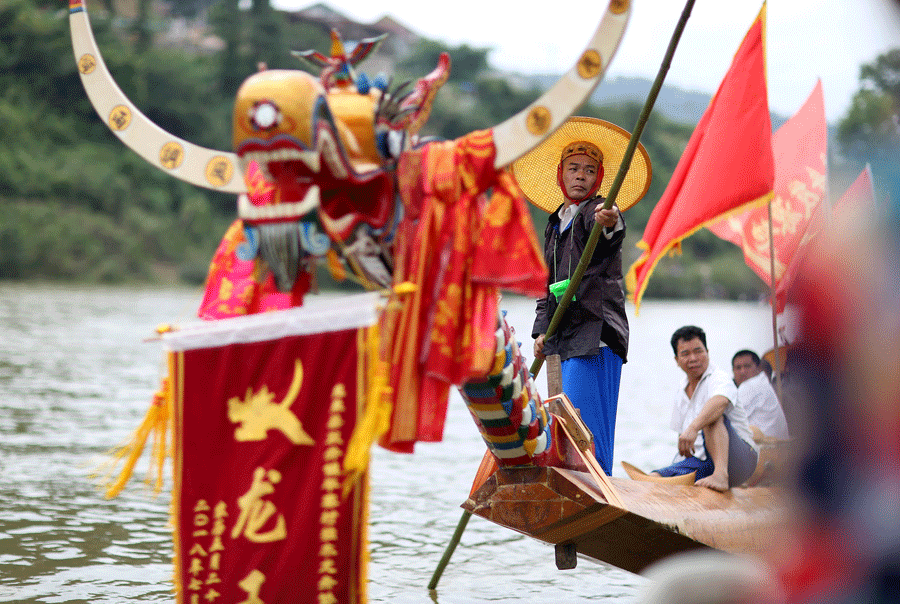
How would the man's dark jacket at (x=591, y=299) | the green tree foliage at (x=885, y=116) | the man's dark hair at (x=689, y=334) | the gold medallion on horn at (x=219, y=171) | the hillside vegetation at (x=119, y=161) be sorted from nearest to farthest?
1. the green tree foliage at (x=885, y=116)
2. the gold medallion on horn at (x=219, y=171)
3. the man's dark jacket at (x=591, y=299)
4. the man's dark hair at (x=689, y=334)
5. the hillside vegetation at (x=119, y=161)

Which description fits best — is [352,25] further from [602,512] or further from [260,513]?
[260,513]

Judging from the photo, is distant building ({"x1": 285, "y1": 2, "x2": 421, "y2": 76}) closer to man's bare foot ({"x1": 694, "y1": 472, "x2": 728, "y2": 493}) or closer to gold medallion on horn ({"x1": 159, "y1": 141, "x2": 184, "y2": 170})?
man's bare foot ({"x1": 694, "y1": 472, "x2": 728, "y2": 493})

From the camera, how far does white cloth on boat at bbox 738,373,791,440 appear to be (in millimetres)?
5414

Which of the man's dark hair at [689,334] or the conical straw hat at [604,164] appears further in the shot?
the man's dark hair at [689,334]

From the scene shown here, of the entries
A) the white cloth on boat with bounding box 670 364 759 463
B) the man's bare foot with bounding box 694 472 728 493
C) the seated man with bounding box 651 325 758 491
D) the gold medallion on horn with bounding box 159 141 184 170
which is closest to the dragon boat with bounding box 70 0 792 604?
the gold medallion on horn with bounding box 159 141 184 170

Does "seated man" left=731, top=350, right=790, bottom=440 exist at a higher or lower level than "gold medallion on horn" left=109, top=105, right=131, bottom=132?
lower

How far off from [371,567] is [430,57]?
60375mm

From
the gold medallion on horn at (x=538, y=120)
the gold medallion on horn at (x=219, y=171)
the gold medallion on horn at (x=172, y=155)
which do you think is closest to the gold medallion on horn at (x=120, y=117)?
the gold medallion on horn at (x=172, y=155)

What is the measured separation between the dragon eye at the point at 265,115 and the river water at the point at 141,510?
2.13 feet

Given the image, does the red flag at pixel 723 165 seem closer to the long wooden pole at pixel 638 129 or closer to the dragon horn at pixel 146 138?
the long wooden pole at pixel 638 129

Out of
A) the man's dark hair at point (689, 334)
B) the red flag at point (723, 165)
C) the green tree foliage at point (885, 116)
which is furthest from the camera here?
the man's dark hair at point (689, 334)

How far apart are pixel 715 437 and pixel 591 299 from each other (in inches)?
37.7

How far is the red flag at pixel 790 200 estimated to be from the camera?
5.47m

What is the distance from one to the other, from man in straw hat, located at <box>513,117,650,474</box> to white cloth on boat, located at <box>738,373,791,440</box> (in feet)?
5.71
